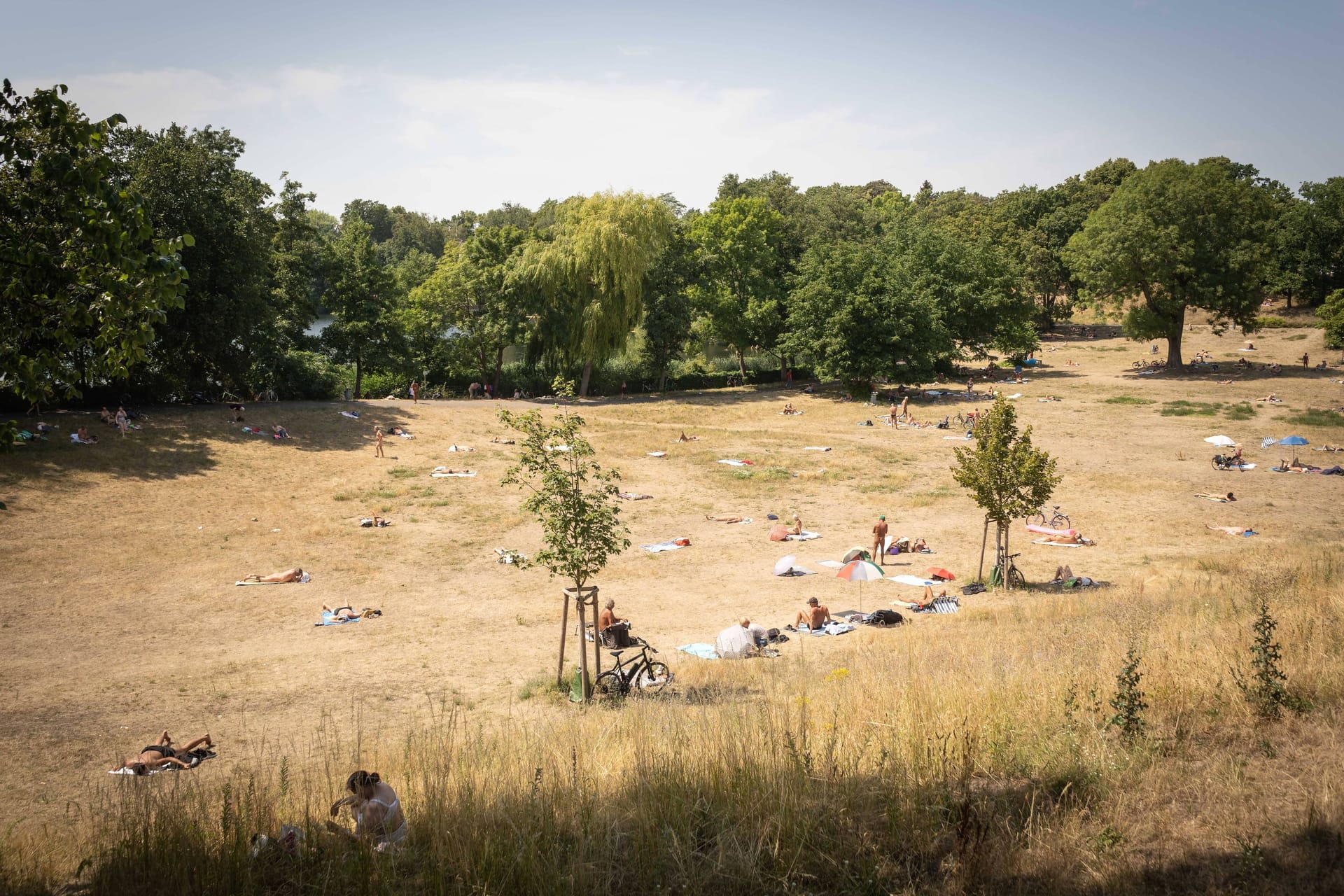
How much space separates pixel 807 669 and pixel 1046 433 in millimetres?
32693

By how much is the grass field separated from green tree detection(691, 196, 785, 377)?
21365mm

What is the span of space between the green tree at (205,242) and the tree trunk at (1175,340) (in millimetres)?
56994

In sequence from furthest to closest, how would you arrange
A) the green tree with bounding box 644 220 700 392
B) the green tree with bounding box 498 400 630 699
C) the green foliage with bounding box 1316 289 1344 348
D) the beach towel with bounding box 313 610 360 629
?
1. the green foliage with bounding box 1316 289 1344 348
2. the green tree with bounding box 644 220 700 392
3. the beach towel with bounding box 313 610 360 629
4. the green tree with bounding box 498 400 630 699

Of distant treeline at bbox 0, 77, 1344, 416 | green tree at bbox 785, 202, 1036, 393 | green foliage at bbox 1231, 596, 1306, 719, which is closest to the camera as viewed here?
green foliage at bbox 1231, 596, 1306, 719

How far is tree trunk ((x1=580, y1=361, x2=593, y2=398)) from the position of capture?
5269 cm

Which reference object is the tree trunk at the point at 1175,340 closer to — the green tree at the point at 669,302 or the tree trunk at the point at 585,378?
the green tree at the point at 669,302

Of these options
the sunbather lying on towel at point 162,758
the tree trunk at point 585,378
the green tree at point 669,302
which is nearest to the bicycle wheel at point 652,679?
the sunbather lying on towel at point 162,758

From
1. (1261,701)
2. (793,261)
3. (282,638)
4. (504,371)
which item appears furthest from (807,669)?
(793,261)

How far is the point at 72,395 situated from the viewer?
7375 mm

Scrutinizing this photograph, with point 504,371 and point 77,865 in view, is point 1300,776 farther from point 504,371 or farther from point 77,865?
point 504,371

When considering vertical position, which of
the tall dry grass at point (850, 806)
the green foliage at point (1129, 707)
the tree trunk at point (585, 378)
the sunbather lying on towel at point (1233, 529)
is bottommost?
the sunbather lying on towel at point (1233, 529)

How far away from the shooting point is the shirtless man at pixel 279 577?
21.4m

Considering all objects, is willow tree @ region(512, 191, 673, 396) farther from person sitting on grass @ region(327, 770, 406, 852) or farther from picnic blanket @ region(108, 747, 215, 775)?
person sitting on grass @ region(327, 770, 406, 852)

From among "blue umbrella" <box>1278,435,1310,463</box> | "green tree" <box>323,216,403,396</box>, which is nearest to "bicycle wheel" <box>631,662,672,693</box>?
"blue umbrella" <box>1278,435,1310,463</box>
